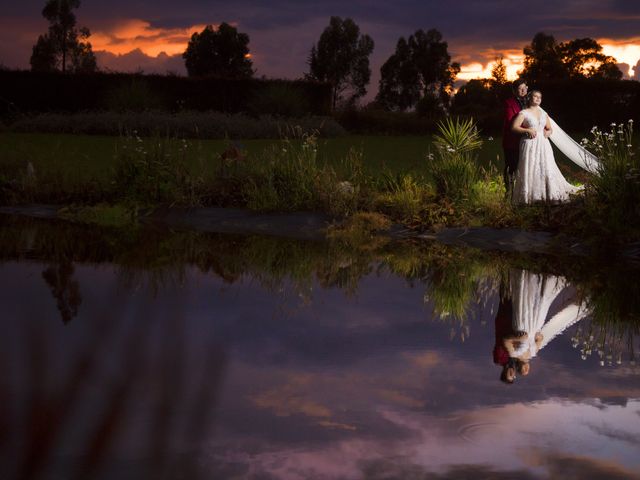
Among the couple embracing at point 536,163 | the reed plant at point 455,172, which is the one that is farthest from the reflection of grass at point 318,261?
the couple embracing at point 536,163

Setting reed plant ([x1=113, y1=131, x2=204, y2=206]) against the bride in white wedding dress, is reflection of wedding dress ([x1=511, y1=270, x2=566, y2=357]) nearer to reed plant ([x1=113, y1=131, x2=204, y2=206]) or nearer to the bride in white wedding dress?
the bride in white wedding dress

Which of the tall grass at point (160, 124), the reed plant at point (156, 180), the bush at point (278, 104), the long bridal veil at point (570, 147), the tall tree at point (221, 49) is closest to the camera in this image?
the long bridal veil at point (570, 147)

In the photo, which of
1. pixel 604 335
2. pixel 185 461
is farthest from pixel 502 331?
pixel 185 461

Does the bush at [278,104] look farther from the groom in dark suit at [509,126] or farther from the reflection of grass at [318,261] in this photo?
the reflection of grass at [318,261]

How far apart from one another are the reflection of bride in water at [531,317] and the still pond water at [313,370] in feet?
0.12

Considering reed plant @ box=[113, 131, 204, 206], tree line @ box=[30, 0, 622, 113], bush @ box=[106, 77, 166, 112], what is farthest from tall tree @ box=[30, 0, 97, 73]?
reed plant @ box=[113, 131, 204, 206]

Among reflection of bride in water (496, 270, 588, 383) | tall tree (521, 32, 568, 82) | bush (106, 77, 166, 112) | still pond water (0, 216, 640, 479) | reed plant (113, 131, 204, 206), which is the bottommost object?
still pond water (0, 216, 640, 479)

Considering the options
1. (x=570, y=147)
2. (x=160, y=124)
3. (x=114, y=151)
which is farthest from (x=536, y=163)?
(x=160, y=124)

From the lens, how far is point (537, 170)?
1434 centimetres

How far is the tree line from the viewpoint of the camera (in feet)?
195

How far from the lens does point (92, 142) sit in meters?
29.6

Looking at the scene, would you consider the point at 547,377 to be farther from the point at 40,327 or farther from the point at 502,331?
the point at 40,327

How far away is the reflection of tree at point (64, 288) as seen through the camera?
8758 mm

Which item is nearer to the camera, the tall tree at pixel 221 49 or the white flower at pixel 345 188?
the white flower at pixel 345 188
